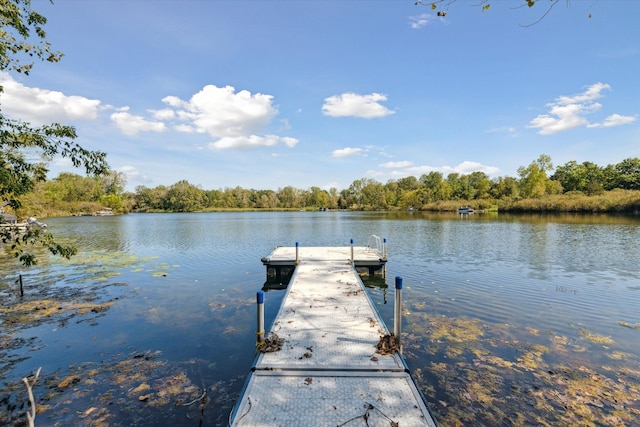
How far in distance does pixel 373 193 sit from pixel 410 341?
4573 inches

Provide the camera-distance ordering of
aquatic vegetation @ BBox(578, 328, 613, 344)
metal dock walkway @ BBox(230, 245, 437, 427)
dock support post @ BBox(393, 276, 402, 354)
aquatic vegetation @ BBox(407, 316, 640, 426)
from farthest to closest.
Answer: aquatic vegetation @ BBox(578, 328, 613, 344), dock support post @ BBox(393, 276, 402, 354), aquatic vegetation @ BBox(407, 316, 640, 426), metal dock walkway @ BBox(230, 245, 437, 427)

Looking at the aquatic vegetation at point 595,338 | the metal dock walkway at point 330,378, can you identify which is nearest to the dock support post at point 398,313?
the metal dock walkway at point 330,378

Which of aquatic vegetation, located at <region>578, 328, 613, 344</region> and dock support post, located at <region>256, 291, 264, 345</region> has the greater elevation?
dock support post, located at <region>256, 291, 264, 345</region>

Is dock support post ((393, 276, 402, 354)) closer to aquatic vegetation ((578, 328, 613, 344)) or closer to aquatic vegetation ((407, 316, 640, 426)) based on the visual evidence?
aquatic vegetation ((407, 316, 640, 426))

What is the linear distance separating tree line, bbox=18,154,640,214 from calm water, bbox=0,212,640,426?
39.5 meters

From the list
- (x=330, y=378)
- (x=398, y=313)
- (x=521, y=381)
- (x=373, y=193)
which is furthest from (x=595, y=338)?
(x=373, y=193)

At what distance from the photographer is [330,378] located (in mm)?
4898

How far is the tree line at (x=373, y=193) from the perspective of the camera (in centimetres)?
7119

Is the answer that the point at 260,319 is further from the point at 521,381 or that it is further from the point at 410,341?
the point at 521,381

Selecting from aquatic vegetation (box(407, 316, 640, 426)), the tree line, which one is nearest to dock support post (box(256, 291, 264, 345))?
aquatic vegetation (box(407, 316, 640, 426))

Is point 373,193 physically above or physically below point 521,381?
above

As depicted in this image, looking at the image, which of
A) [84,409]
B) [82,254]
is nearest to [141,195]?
[82,254]

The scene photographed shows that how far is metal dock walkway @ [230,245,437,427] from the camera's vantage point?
156 inches

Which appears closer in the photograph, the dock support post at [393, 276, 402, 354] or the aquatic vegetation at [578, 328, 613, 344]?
the dock support post at [393, 276, 402, 354]
